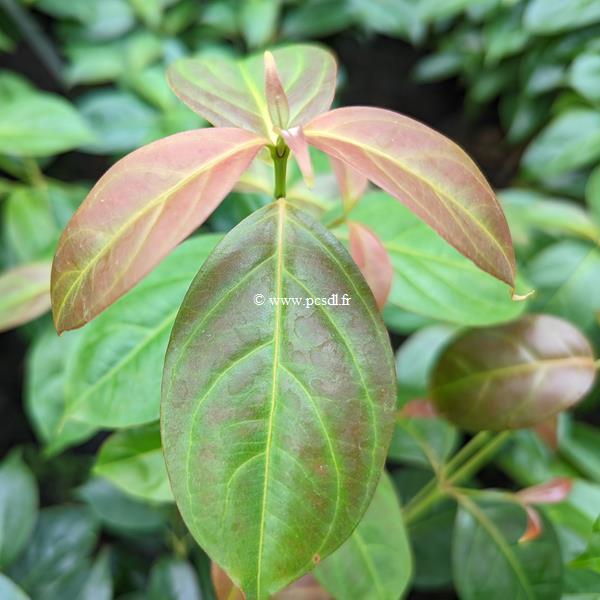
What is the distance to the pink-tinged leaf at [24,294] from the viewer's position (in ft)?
1.95

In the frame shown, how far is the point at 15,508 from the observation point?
740 mm

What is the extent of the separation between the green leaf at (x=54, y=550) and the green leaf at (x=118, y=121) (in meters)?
0.58

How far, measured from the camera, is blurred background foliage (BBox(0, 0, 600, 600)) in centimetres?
73

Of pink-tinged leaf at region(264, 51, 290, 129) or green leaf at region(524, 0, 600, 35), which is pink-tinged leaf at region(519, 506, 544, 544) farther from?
green leaf at region(524, 0, 600, 35)

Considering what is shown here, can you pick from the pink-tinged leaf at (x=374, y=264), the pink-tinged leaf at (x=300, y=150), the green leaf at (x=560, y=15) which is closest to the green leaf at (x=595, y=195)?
the green leaf at (x=560, y=15)

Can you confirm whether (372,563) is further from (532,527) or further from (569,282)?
(569,282)

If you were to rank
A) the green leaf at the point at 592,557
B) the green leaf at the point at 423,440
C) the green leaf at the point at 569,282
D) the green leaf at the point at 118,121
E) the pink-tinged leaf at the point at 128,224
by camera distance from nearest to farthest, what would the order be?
the pink-tinged leaf at the point at 128,224, the green leaf at the point at 592,557, the green leaf at the point at 423,440, the green leaf at the point at 569,282, the green leaf at the point at 118,121

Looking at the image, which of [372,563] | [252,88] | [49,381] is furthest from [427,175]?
[49,381]

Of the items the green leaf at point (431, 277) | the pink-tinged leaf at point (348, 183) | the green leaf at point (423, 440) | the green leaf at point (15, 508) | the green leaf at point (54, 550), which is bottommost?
the green leaf at point (54, 550)

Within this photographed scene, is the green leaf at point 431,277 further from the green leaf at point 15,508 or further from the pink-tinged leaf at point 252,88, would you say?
the green leaf at point 15,508

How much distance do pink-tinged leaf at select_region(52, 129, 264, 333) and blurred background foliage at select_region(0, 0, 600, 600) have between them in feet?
0.79

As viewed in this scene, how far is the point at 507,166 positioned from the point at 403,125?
1.02 m

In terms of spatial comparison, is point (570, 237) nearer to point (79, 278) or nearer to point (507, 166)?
point (507, 166)

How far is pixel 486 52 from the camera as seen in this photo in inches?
45.1
